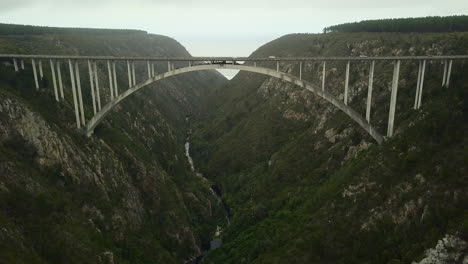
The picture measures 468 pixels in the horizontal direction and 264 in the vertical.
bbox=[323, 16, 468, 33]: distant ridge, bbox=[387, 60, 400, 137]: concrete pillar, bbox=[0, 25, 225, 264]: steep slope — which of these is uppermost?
bbox=[323, 16, 468, 33]: distant ridge

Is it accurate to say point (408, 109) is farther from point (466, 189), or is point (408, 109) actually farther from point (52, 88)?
point (52, 88)

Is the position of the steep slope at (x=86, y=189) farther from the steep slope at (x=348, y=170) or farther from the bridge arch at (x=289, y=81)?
the steep slope at (x=348, y=170)

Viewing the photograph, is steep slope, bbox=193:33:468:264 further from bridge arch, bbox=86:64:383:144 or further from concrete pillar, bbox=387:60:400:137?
bridge arch, bbox=86:64:383:144

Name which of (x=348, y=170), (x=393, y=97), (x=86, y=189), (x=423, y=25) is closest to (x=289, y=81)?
(x=393, y=97)

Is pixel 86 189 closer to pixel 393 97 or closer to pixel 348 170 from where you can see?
pixel 348 170

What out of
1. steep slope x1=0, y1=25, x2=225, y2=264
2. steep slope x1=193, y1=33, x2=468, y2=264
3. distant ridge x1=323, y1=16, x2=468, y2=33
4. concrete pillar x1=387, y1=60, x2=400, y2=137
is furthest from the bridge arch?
distant ridge x1=323, y1=16, x2=468, y2=33

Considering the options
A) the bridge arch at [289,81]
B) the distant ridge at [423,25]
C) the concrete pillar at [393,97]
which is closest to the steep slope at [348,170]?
the concrete pillar at [393,97]

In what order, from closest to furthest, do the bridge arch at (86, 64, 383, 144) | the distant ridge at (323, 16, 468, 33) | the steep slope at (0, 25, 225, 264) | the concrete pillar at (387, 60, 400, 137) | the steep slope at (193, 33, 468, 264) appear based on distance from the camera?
1. the steep slope at (193, 33, 468, 264)
2. the steep slope at (0, 25, 225, 264)
3. the concrete pillar at (387, 60, 400, 137)
4. the bridge arch at (86, 64, 383, 144)
5. the distant ridge at (323, 16, 468, 33)
